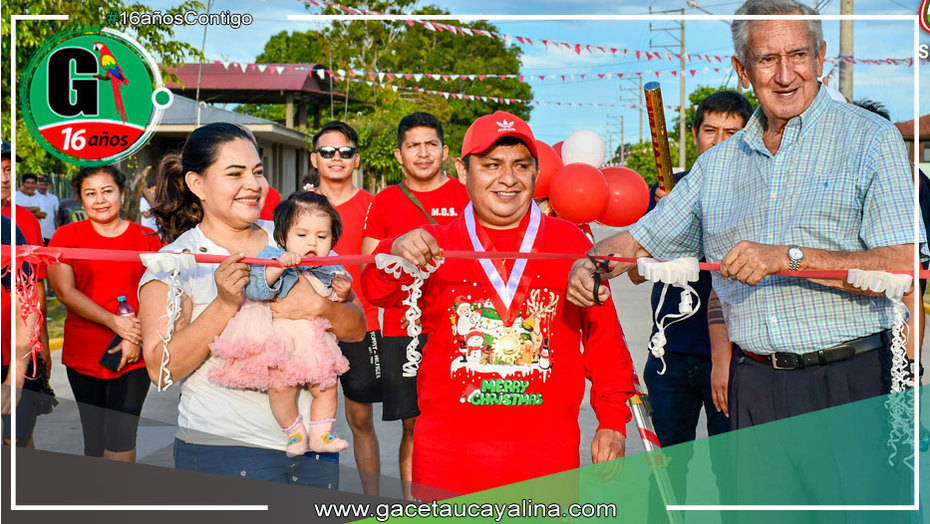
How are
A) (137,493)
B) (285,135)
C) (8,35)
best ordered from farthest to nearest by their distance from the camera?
(285,135), (8,35), (137,493)

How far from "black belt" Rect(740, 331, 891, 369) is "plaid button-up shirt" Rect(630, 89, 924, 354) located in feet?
0.07

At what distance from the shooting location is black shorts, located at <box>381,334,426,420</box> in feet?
17.1

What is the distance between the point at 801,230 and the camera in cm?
310

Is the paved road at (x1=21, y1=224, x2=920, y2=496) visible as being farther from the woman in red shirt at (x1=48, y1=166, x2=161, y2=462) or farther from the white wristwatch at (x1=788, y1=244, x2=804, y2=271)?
the white wristwatch at (x1=788, y1=244, x2=804, y2=271)

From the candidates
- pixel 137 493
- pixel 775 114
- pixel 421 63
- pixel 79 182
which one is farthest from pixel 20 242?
pixel 421 63

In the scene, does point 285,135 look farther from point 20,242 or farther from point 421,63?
point 20,242

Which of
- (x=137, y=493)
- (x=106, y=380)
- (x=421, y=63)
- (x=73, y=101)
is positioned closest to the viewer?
(x=106, y=380)

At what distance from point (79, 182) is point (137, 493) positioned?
1.74 m

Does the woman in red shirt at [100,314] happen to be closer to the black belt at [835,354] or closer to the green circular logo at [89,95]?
the green circular logo at [89,95]

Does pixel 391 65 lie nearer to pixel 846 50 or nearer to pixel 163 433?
pixel 846 50

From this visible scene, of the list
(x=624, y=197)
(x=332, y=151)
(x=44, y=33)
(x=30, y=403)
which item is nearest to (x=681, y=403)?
(x=624, y=197)

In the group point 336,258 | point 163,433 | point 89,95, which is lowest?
point 163,433

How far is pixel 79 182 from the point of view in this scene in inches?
195

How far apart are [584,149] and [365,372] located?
2017mm
